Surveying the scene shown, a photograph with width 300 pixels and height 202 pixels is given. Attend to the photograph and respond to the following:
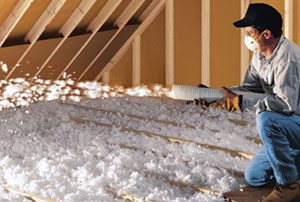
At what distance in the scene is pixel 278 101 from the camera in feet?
10.2

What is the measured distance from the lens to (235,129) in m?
4.60

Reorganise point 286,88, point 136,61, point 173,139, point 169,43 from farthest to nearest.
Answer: point 136,61 < point 169,43 < point 173,139 < point 286,88

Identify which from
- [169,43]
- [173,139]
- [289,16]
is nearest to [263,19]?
[173,139]

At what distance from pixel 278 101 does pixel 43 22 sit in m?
2.28

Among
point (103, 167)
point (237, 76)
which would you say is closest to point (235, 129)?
point (103, 167)

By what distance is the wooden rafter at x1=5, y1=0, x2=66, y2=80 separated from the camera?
4730 mm

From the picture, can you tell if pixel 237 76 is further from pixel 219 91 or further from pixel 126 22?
pixel 219 91

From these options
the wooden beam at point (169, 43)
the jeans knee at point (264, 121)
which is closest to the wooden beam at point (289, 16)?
the wooden beam at point (169, 43)

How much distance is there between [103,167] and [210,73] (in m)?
2.67

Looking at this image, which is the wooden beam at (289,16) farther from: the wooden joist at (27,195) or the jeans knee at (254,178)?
Answer: the wooden joist at (27,195)

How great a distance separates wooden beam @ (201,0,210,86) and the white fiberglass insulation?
0.56m

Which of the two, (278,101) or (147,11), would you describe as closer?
(278,101)

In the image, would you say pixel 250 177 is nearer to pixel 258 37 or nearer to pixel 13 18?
pixel 258 37

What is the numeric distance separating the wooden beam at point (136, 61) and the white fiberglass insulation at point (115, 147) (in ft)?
2.71
